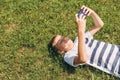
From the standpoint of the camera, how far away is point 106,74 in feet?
20.7

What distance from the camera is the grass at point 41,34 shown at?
6449mm

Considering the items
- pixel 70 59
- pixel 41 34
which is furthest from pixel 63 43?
pixel 41 34

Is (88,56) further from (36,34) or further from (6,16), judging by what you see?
(6,16)

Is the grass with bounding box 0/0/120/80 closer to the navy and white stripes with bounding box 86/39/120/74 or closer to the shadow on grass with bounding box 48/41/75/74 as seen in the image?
the shadow on grass with bounding box 48/41/75/74

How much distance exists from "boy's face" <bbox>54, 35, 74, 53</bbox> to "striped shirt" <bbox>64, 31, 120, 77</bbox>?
0.31 feet

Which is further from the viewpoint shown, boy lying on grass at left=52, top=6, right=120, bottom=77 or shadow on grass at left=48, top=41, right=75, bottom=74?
shadow on grass at left=48, top=41, right=75, bottom=74

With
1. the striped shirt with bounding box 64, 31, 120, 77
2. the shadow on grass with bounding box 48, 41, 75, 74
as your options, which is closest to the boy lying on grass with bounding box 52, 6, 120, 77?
the striped shirt with bounding box 64, 31, 120, 77

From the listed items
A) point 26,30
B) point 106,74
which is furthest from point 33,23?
point 106,74

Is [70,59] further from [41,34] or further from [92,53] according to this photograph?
[41,34]

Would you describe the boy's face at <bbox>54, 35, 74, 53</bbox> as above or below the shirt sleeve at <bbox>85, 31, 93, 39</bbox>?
below

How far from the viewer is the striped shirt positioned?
6039mm

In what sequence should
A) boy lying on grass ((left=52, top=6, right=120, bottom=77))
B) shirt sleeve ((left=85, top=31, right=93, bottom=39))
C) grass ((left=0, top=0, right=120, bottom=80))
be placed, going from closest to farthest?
boy lying on grass ((left=52, top=6, right=120, bottom=77)) < shirt sleeve ((left=85, top=31, right=93, bottom=39)) < grass ((left=0, top=0, right=120, bottom=80))

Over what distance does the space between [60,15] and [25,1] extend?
803 millimetres

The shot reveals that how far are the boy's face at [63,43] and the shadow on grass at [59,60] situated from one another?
1.18 ft
